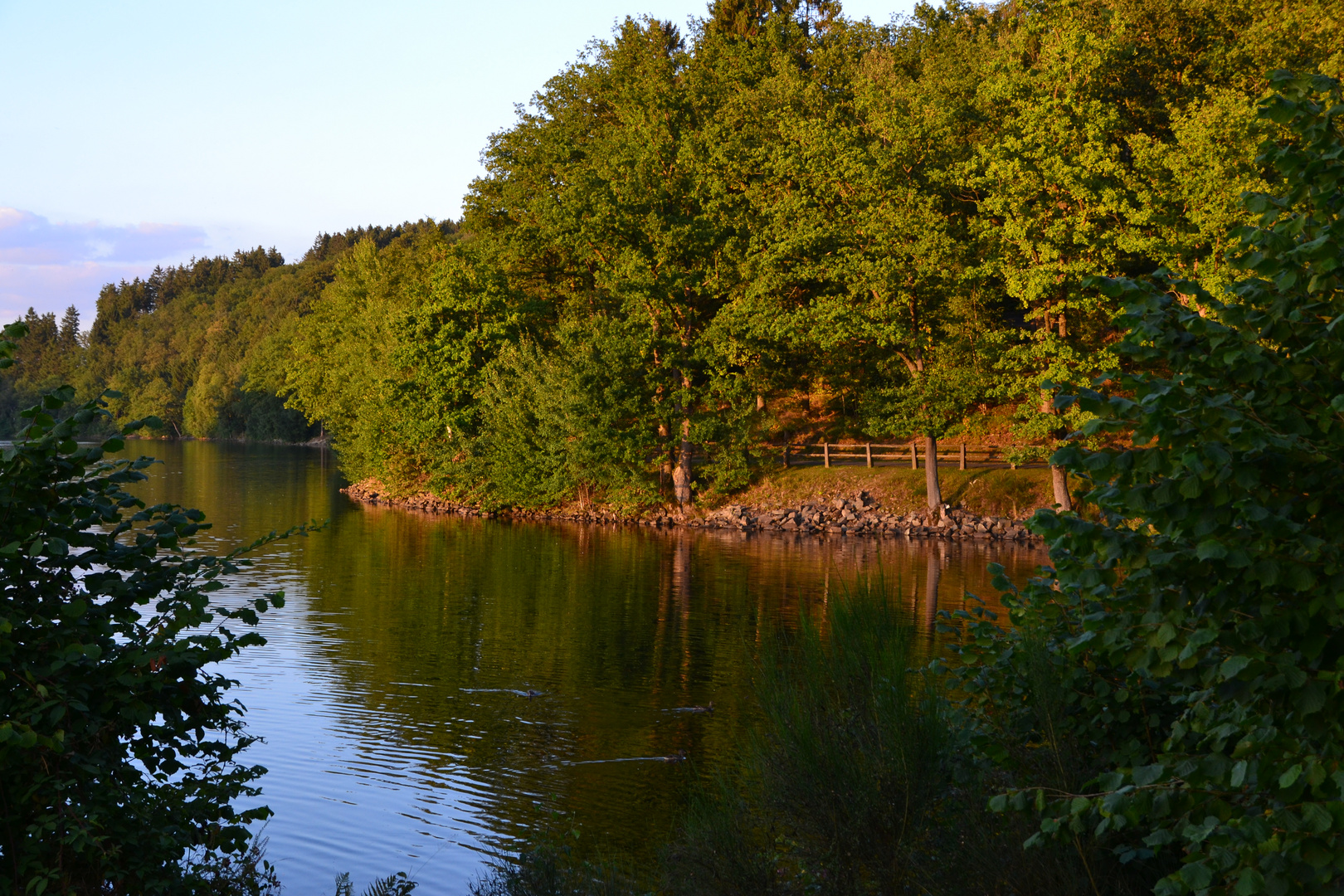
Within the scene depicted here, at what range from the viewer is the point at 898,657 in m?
7.67

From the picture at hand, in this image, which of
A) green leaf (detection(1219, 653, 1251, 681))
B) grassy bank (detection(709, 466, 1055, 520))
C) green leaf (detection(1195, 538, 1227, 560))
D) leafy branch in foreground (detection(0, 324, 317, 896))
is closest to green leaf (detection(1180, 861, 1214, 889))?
green leaf (detection(1219, 653, 1251, 681))

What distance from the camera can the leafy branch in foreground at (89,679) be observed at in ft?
18.8

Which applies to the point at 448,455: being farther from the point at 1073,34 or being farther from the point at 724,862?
the point at 724,862

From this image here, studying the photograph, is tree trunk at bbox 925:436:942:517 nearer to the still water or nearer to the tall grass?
the still water

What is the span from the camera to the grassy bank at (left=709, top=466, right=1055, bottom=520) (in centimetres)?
4062

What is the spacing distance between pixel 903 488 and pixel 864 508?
1843mm

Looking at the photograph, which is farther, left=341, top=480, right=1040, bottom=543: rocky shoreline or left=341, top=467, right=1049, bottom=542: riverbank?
left=341, top=467, right=1049, bottom=542: riverbank

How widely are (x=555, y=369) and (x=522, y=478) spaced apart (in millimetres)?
5464

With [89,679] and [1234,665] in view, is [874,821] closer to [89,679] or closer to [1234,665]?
[1234,665]

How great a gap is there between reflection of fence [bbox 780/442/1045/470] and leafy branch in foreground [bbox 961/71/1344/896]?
1566 inches

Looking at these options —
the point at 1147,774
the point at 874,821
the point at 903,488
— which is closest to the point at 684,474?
the point at 903,488

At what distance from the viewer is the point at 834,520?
42281mm

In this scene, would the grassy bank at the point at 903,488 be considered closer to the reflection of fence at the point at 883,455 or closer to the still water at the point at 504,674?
the reflection of fence at the point at 883,455

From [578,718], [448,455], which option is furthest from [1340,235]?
[448,455]
